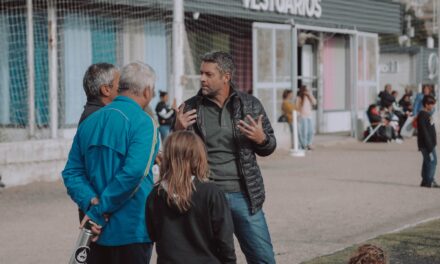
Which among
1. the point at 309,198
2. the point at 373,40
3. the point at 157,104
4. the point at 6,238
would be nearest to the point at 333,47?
the point at 373,40

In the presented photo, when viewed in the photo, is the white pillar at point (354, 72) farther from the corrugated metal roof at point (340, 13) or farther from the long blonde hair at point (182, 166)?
the long blonde hair at point (182, 166)

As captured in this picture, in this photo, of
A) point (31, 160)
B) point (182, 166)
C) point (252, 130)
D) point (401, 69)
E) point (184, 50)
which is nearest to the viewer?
point (182, 166)

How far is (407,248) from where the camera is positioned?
25.7 ft

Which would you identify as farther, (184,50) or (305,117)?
(305,117)

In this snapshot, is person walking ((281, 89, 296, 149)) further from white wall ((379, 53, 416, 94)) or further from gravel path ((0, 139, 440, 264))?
white wall ((379, 53, 416, 94))

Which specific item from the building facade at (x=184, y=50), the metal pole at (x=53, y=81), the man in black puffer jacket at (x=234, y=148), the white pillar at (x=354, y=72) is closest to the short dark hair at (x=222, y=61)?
the man in black puffer jacket at (x=234, y=148)

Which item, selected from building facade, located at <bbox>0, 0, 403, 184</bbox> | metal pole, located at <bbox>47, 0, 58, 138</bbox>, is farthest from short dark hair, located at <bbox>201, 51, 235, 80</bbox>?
metal pole, located at <bbox>47, 0, 58, 138</bbox>

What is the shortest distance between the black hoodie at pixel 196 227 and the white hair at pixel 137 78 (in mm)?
681

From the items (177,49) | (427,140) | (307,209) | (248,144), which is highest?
(177,49)

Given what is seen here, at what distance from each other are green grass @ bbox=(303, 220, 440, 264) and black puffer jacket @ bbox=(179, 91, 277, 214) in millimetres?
1947

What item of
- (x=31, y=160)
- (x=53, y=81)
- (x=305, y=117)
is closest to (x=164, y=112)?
(x=53, y=81)

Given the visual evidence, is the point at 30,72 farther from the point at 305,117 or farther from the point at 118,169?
the point at 118,169

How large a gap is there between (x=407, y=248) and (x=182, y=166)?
14.1ft

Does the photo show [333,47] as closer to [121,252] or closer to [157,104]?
[157,104]
